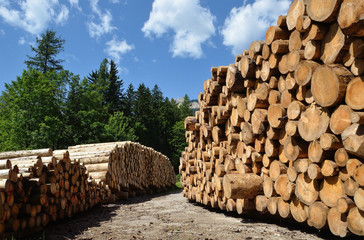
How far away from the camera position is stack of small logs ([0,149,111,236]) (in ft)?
12.1

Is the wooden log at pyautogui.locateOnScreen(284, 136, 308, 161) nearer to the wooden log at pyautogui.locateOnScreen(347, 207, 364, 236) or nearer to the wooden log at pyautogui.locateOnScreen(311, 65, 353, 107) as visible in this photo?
the wooden log at pyautogui.locateOnScreen(311, 65, 353, 107)

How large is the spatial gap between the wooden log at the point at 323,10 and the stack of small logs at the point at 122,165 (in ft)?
22.6

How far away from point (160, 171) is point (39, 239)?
39.2 ft

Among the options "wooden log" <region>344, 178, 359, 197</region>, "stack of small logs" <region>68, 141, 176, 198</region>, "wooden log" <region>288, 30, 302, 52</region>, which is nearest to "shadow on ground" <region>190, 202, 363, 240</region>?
"wooden log" <region>344, 178, 359, 197</region>

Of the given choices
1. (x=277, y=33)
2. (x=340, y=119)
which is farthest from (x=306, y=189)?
(x=277, y=33)

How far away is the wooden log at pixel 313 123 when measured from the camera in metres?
3.02

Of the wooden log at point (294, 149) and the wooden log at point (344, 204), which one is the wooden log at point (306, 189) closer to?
the wooden log at point (294, 149)

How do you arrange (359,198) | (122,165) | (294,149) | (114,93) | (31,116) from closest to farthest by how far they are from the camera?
(359,198) → (294,149) → (122,165) → (31,116) → (114,93)

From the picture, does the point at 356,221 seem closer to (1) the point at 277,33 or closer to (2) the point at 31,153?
(1) the point at 277,33

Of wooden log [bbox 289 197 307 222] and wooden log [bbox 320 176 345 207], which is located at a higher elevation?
wooden log [bbox 320 176 345 207]

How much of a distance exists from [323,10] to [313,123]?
1245 mm

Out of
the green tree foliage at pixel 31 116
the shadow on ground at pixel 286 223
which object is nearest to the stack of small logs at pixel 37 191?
the shadow on ground at pixel 286 223

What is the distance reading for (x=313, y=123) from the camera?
317 centimetres

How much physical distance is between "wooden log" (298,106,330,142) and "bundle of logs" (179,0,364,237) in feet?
0.04
